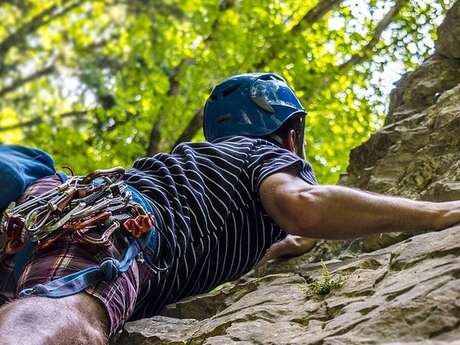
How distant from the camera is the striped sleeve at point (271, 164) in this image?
3729 mm

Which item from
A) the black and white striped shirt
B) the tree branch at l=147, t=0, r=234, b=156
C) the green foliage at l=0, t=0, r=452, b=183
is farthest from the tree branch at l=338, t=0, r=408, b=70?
the black and white striped shirt

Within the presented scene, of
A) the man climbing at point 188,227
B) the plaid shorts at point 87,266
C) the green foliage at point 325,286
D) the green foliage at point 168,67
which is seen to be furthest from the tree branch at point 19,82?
the green foliage at point 325,286

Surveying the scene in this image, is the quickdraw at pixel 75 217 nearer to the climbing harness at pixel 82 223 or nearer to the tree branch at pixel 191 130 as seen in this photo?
the climbing harness at pixel 82 223

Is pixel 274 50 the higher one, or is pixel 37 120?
pixel 274 50

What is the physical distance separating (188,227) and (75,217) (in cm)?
69

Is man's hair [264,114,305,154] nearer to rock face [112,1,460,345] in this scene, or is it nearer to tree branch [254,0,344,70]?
rock face [112,1,460,345]

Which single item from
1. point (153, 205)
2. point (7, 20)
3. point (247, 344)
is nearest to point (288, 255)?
point (153, 205)

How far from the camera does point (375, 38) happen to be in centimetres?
1181

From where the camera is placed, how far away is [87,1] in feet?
51.9

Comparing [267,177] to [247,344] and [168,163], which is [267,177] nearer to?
[168,163]

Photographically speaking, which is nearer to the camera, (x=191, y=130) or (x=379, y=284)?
(x=379, y=284)

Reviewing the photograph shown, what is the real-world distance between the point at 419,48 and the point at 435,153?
18.6 ft

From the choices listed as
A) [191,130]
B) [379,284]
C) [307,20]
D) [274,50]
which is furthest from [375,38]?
[379,284]

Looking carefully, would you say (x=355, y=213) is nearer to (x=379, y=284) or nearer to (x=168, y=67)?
(x=379, y=284)
